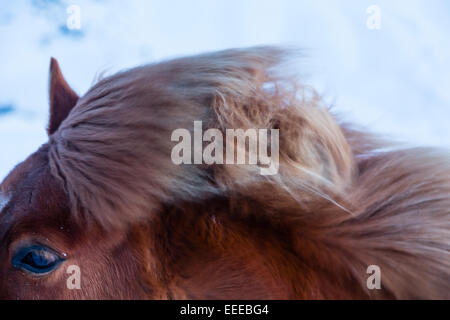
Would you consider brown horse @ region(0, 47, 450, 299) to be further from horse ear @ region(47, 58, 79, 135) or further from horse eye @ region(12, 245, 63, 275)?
horse ear @ region(47, 58, 79, 135)

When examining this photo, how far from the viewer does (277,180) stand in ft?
2.33

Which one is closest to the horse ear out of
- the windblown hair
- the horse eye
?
the windblown hair

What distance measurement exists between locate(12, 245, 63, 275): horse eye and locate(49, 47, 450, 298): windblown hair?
93 millimetres

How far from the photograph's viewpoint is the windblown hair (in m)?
0.71

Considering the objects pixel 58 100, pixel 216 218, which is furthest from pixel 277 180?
pixel 58 100

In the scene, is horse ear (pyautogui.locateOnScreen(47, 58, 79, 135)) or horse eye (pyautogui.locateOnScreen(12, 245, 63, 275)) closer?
horse eye (pyautogui.locateOnScreen(12, 245, 63, 275))

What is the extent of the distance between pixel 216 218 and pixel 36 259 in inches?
13.3

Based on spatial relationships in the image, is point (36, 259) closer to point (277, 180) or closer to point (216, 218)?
point (216, 218)

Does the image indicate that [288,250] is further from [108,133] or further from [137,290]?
[108,133]

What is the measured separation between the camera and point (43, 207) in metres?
0.73
